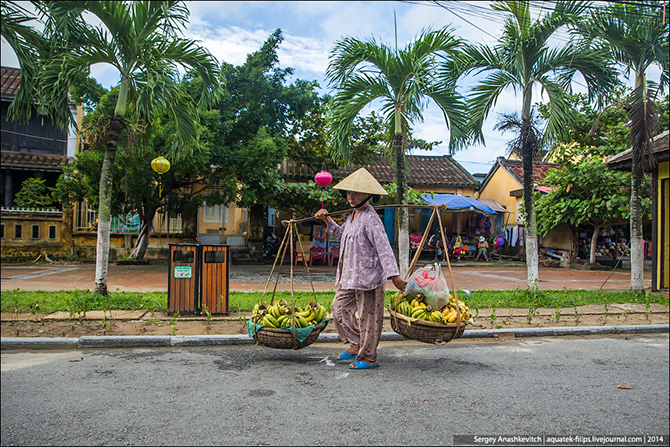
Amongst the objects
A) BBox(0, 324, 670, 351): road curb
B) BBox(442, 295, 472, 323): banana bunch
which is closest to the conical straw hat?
BBox(442, 295, 472, 323): banana bunch

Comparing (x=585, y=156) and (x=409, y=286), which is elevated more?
(x=585, y=156)

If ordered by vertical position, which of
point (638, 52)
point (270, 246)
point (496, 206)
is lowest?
point (270, 246)

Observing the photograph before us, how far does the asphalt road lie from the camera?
322 centimetres

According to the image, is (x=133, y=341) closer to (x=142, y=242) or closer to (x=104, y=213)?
(x=104, y=213)

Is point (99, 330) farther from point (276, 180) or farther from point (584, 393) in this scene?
point (276, 180)

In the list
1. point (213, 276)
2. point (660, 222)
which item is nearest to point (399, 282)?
point (213, 276)

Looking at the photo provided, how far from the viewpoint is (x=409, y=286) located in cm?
505

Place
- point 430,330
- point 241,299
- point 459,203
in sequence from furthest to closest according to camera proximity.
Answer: point 459,203 < point 241,299 < point 430,330

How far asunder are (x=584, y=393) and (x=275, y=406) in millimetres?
2795

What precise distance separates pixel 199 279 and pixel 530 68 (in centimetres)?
768

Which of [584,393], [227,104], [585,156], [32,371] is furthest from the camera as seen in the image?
[585,156]

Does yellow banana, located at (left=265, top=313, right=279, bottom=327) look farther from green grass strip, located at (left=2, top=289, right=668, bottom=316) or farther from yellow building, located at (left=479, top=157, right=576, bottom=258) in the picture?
yellow building, located at (left=479, top=157, right=576, bottom=258)

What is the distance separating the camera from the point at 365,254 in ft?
15.7

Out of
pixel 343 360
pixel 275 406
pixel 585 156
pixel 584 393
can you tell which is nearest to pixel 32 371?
pixel 275 406
